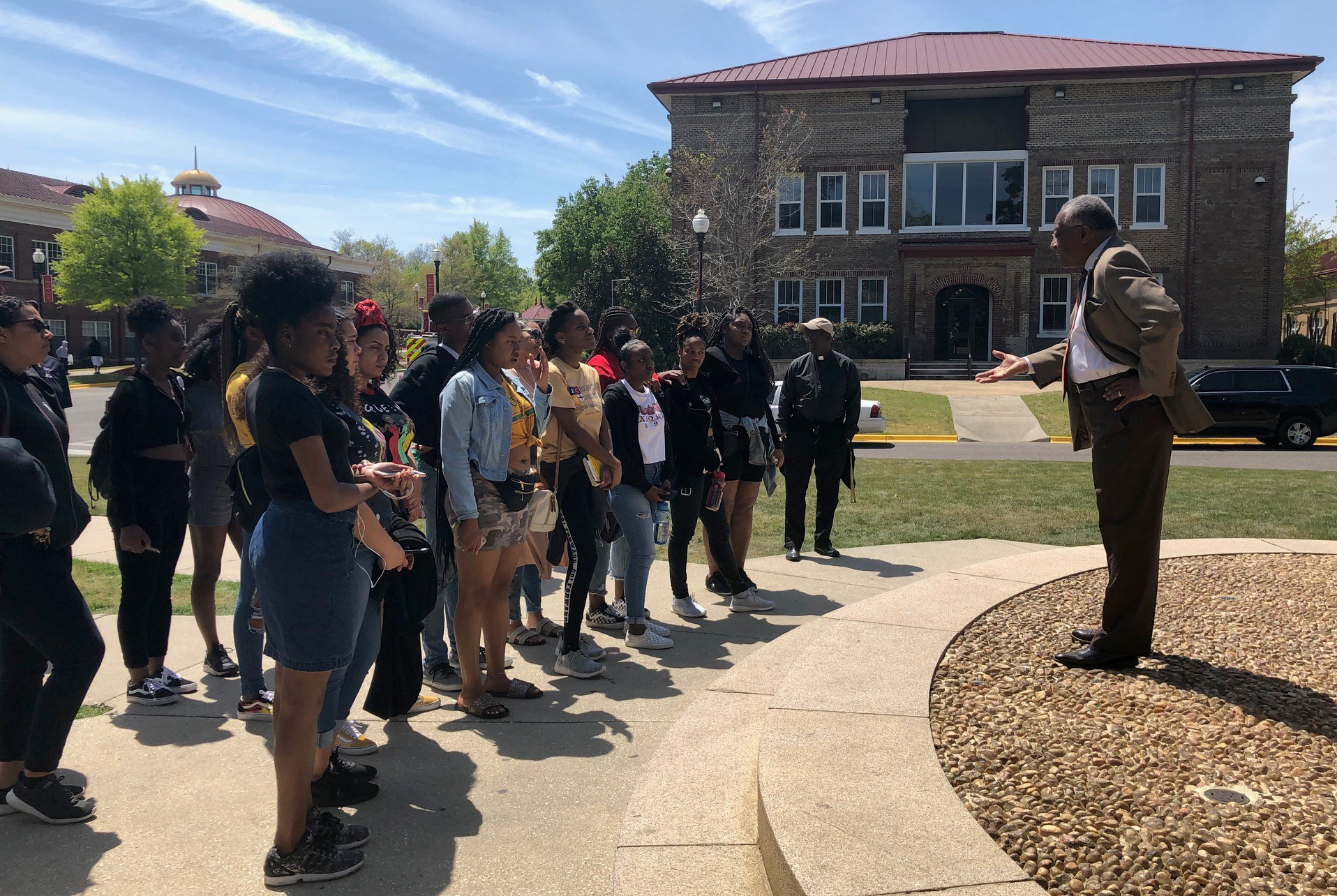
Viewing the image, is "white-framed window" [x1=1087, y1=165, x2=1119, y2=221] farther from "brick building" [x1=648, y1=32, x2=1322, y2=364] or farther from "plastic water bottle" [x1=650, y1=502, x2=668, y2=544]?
"plastic water bottle" [x1=650, y1=502, x2=668, y2=544]

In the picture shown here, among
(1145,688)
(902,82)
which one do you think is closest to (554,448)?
(1145,688)

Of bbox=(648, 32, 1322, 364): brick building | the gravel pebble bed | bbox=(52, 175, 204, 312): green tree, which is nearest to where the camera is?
the gravel pebble bed

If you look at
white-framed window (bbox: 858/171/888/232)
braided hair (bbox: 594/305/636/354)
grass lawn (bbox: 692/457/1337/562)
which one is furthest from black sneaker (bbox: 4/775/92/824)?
white-framed window (bbox: 858/171/888/232)

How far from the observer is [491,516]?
4.47m

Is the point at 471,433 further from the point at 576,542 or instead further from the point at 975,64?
the point at 975,64

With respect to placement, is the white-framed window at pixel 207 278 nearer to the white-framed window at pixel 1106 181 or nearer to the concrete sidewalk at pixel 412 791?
the white-framed window at pixel 1106 181

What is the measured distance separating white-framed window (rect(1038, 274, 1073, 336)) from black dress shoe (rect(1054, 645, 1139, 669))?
31.2m

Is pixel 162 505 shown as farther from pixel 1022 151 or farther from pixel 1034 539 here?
pixel 1022 151

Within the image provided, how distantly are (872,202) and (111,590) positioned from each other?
101ft

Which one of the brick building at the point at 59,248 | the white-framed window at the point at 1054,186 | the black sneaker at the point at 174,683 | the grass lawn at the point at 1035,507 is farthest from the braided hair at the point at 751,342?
the brick building at the point at 59,248

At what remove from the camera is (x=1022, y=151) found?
33.4 m

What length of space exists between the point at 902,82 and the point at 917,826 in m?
34.0

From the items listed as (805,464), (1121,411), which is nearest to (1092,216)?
(1121,411)

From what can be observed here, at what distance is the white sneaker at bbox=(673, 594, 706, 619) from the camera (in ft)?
21.1
